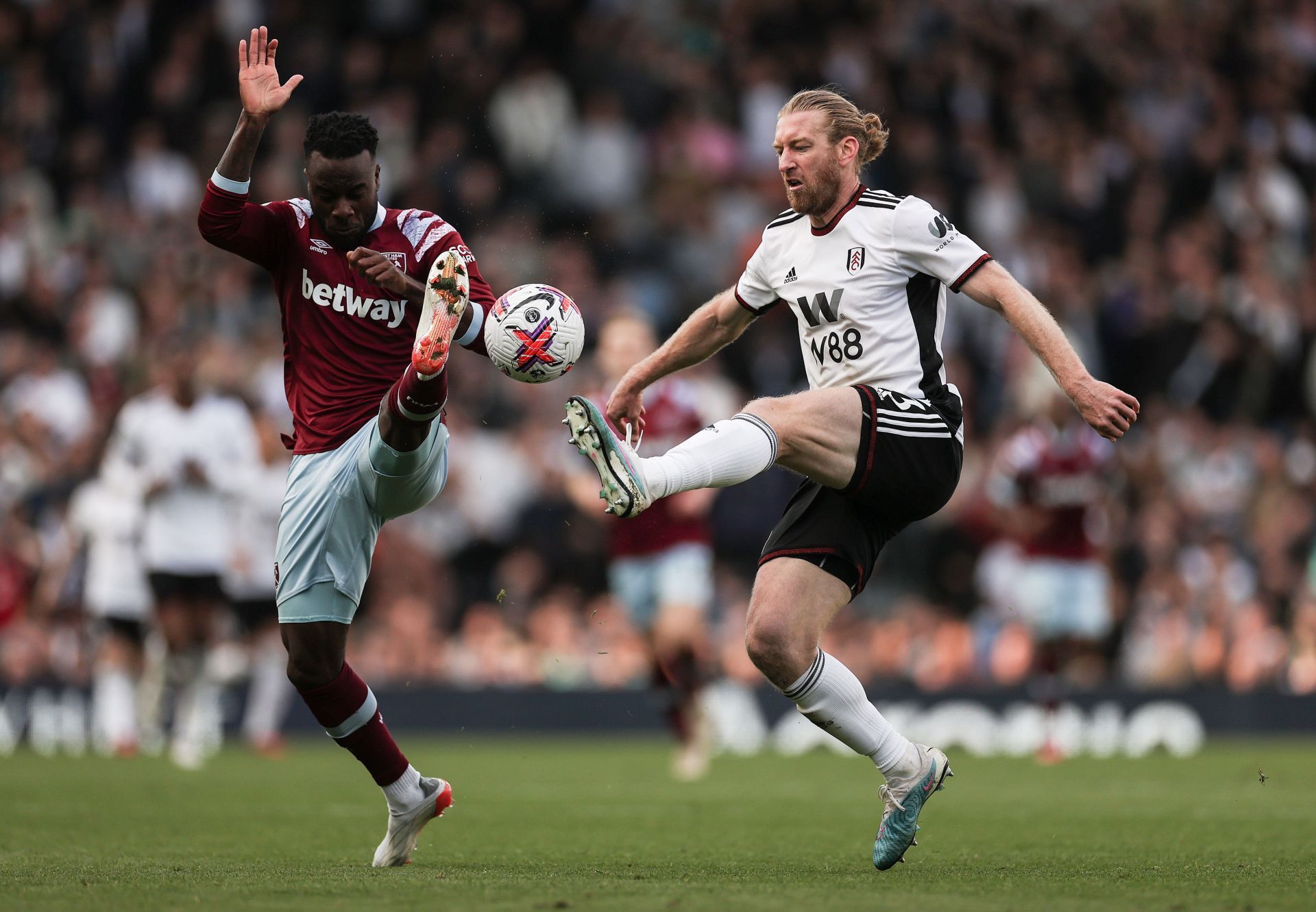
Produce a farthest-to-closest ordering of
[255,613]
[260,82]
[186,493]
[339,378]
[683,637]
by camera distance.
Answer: [255,613]
[186,493]
[683,637]
[339,378]
[260,82]

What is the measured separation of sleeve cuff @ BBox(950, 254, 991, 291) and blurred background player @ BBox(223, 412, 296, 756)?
876cm

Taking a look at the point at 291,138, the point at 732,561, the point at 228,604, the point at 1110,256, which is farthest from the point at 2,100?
the point at 1110,256

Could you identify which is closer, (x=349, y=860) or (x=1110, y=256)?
(x=349, y=860)

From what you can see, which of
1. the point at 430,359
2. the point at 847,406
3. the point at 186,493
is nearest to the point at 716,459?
the point at 847,406

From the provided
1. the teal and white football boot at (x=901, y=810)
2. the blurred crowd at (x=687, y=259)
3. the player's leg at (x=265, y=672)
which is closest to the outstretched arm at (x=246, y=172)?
the teal and white football boot at (x=901, y=810)

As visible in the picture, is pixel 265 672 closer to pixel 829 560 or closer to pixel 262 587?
pixel 262 587

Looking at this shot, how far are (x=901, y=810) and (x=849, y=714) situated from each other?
385 millimetres

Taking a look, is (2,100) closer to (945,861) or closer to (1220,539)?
(1220,539)

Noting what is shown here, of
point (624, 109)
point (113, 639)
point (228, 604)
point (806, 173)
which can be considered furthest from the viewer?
point (624, 109)

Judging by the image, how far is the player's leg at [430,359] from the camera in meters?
5.97

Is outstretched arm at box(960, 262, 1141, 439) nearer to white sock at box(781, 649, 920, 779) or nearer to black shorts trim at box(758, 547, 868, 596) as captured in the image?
black shorts trim at box(758, 547, 868, 596)

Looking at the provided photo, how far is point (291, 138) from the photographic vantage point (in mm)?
16594

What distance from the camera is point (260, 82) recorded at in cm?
643

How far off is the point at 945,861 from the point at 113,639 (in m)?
9.24
